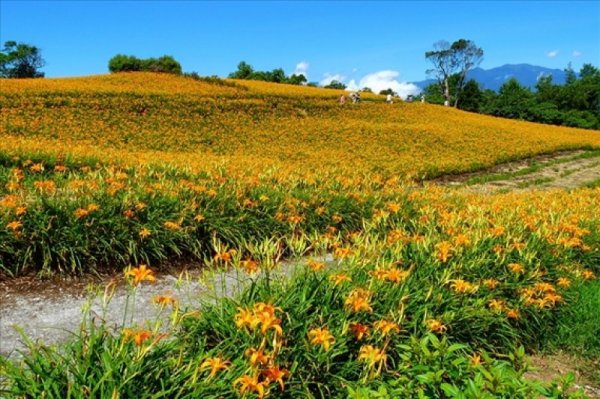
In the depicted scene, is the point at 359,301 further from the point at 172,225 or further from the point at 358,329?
the point at 172,225

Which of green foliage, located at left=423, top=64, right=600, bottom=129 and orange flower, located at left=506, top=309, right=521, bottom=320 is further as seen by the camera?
green foliage, located at left=423, top=64, right=600, bottom=129

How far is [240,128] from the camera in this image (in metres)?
23.6

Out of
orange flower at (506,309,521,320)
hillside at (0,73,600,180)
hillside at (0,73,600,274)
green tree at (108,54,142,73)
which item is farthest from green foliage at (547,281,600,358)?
green tree at (108,54,142,73)

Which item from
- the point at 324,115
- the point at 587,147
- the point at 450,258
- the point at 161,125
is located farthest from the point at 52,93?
the point at 587,147

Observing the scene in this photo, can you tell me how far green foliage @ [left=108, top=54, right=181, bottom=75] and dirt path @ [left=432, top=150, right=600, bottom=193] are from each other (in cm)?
2872

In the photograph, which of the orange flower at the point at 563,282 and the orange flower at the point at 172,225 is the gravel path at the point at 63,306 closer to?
the orange flower at the point at 172,225

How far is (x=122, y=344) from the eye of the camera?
2.35 m

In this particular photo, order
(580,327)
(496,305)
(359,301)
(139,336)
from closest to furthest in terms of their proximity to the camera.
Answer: (139,336) → (359,301) → (496,305) → (580,327)

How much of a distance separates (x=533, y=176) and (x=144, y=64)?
108 feet

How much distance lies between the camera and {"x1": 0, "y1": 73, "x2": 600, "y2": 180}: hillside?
Answer: 1727 centimetres

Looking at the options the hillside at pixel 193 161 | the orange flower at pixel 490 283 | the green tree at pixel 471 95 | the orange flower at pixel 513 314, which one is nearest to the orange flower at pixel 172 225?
the hillside at pixel 193 161

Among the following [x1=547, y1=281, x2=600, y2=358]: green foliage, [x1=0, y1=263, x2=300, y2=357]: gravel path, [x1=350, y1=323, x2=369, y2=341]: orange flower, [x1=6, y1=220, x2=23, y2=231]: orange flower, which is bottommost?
[x1=547, y1=281, x2=600, y2=358]: green foliage

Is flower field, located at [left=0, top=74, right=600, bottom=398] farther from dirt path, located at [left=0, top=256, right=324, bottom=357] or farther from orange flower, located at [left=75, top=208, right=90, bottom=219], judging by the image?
dirt path, located at [left=0, top=256, right=324, bottom=357]

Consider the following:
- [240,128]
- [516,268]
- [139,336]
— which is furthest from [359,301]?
[240,128]
